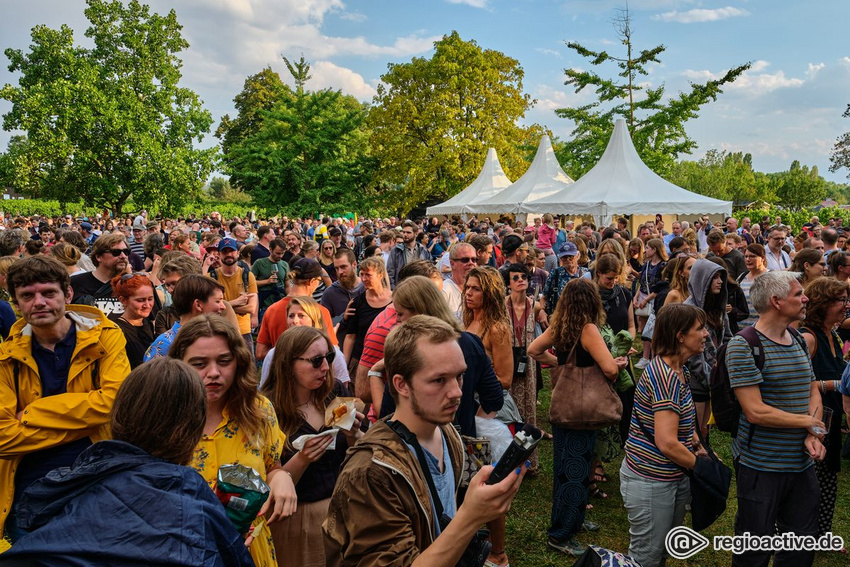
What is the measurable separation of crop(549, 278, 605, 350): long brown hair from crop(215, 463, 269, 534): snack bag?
9.11 ft

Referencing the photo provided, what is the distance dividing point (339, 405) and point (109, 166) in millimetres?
32974

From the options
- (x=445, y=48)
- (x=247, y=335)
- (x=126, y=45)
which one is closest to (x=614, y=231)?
(x=247, y=335)

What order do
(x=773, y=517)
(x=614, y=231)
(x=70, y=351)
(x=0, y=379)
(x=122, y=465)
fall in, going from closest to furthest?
(x=122, y=465), (x=0, y=379), (x=70, y=351), (x=773, y=517), (x=614, y=231)

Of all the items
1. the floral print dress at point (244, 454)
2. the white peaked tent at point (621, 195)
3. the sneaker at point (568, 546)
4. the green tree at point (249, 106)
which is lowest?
the sneaker at point (568, 546)

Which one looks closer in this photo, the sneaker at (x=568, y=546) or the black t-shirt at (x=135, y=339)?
the black t-shirt at (x=135, y=339)

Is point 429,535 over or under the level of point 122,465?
under

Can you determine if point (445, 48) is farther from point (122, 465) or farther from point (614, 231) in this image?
point (122, 465)

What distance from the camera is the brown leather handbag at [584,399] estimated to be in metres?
4.16

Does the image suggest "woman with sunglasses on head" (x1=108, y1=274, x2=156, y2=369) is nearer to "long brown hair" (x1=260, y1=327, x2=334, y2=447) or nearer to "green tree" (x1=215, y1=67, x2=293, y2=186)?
"long brown hair" (x1=260, y1=327, x2=334, y2=447)

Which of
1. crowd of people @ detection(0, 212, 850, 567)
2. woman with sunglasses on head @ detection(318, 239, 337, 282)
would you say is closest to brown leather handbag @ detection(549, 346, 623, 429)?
crowd of people @ detection(0, 212, 850, 567)

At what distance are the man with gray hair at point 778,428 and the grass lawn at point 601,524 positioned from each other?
3.33 feet

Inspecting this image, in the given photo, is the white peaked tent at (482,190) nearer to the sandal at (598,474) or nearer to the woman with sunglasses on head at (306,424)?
the sandal at (598,474)

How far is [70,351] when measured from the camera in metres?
2.90

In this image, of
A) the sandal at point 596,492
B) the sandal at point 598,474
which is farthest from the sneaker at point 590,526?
the sandal at point 598,474
